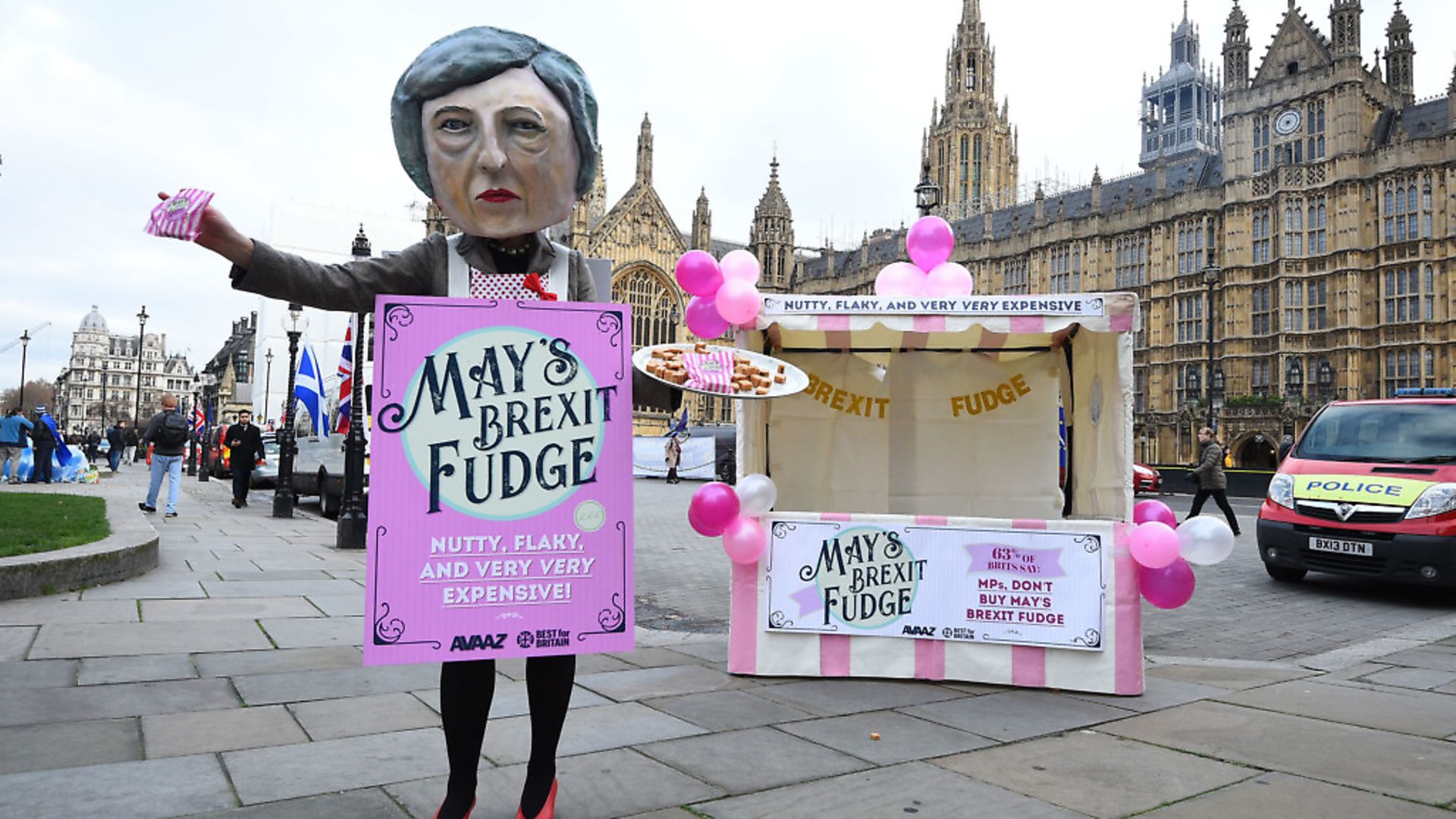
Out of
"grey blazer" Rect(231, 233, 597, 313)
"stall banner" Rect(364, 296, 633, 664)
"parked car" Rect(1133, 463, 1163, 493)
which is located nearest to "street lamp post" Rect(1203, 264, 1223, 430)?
"parked car" Rect(1133, 463, 1163, 493)

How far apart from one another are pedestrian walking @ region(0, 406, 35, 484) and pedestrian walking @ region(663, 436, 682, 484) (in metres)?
16.4

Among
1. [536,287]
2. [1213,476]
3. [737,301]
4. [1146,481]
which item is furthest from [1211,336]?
[536,287]

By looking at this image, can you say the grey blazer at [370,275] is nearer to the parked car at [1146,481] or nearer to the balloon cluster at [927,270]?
the balloon cluster at [927,270]

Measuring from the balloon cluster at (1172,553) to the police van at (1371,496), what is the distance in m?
4.46

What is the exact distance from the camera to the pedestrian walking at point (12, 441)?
18078 mm

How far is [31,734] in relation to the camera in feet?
11.6

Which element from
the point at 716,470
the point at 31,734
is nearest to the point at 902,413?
the point at 31,734

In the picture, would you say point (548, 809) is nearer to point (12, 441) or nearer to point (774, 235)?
point (12, 441)

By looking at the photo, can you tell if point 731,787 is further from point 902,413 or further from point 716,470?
point 716,470

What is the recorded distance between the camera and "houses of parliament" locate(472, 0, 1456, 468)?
3938cm

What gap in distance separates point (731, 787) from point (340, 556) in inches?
303

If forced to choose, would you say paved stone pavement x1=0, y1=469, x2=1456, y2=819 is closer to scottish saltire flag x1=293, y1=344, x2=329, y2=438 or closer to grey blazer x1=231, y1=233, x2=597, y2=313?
grey blazer x1=231, y1=233, x2=597, y2=313

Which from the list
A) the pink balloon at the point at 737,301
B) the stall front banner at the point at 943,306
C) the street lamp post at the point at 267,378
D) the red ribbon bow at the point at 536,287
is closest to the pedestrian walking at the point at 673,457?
the street lamp post at the point at 267,378

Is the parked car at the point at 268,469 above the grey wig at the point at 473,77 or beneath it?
beneath
